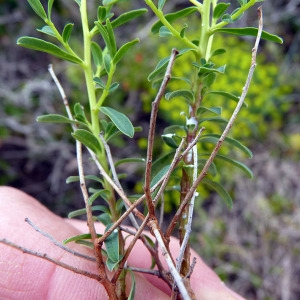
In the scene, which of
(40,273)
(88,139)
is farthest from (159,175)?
(40,273)

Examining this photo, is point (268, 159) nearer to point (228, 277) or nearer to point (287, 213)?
point (287, 213)

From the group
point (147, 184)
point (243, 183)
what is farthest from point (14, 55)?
point (147, 184)

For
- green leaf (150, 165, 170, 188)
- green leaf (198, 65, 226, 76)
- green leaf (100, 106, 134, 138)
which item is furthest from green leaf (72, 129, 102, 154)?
green leaf (198, 65, 226, 76)

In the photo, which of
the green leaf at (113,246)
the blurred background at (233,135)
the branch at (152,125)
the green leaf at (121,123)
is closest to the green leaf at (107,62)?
the green leaf at (121,123)

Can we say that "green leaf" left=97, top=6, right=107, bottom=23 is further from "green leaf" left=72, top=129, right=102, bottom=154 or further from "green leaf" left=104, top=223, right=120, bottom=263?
"green leaf" left=104, top=223, right=120, bottom=263

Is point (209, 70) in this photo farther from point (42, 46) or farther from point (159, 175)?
point (42, 46)

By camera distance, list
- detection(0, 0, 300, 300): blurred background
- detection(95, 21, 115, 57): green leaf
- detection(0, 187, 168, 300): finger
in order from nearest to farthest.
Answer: detection(95, 21, 115, 57): green leaf
detection(0, 187, 168, 300): finger
detection(0, 0, 300, 300): blurred background
